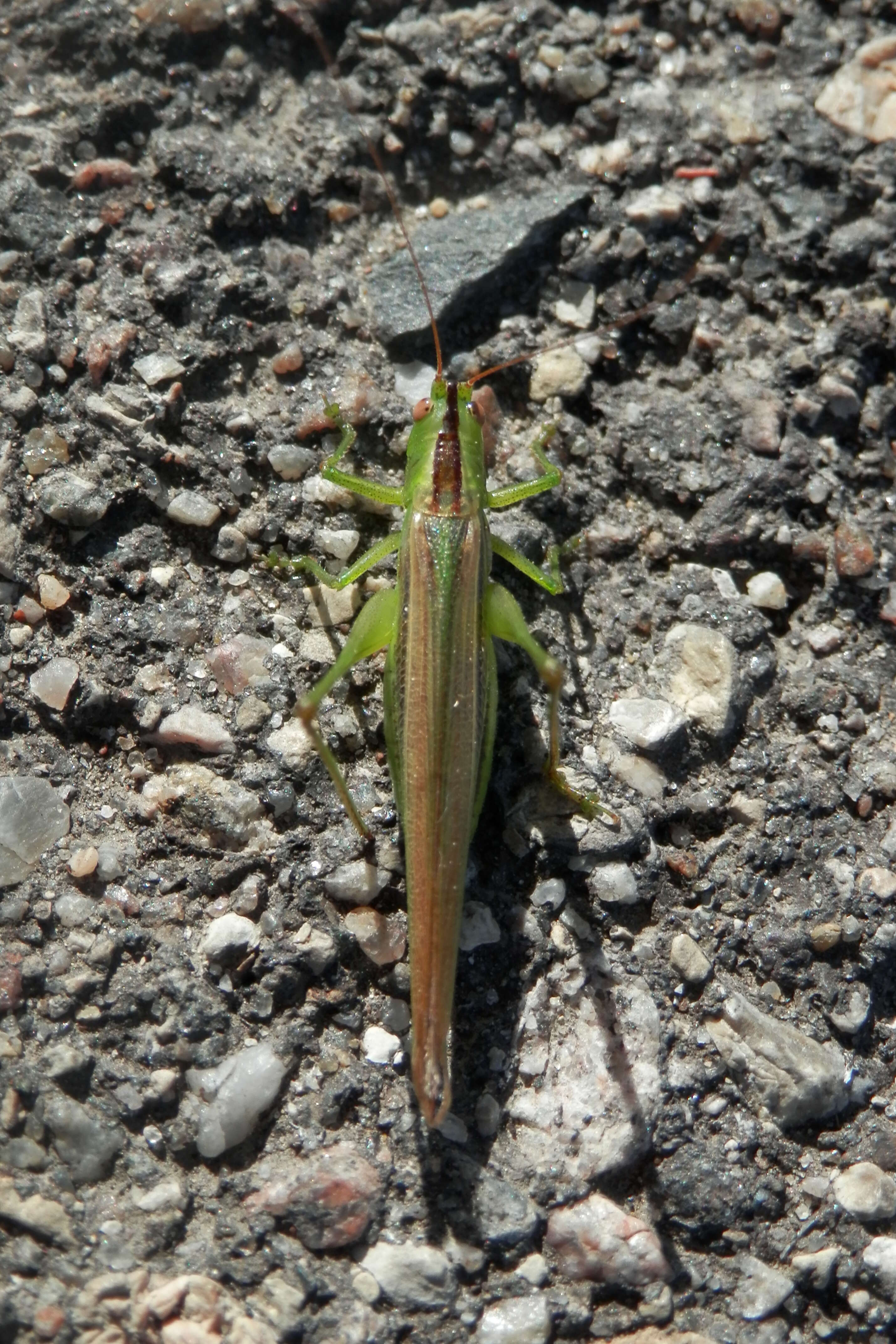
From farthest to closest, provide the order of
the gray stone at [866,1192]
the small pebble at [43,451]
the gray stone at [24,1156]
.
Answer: the small pebble at [43,451] → the gray stone at [866,1192] → the gray stone at [24,1156]

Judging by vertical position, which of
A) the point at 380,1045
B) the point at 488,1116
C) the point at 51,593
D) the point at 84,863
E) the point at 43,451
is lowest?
the point at 488,1116

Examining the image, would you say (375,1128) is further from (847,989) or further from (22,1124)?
(847,989)

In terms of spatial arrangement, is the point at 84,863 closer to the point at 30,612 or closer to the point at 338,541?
the point at 30,612

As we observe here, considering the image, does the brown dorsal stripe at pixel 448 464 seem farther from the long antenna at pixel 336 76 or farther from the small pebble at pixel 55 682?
the small pebble at pixel 55 682

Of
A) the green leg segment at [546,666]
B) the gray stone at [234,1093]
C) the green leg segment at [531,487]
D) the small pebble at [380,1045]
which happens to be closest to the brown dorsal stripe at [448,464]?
the green leg segment at [531,487]

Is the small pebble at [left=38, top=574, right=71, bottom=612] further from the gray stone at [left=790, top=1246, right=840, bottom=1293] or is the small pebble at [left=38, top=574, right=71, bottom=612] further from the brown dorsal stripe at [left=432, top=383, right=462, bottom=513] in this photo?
the gray stone at [left=790, top=1246, right=840, bottom=1293]

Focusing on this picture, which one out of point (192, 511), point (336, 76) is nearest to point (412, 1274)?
point (192, 511)

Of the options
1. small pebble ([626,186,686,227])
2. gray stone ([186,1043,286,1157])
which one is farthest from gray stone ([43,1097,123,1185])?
small pebble ([626,186,686,227])
